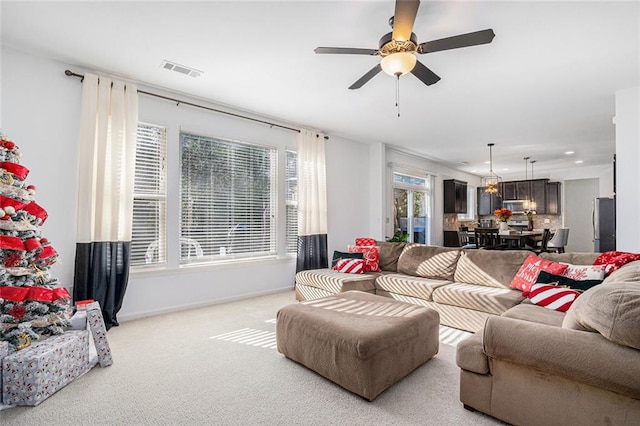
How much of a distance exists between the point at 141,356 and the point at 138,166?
2.15m

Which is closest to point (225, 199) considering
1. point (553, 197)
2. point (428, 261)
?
point (428, 261)

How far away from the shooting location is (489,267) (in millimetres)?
3414

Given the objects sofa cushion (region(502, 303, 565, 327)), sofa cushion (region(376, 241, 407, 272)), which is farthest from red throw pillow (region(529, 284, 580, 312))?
sofa cushion (region(376, 241, 407, 272))

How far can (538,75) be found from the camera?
3.33 m

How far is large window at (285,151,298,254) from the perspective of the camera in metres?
5.09

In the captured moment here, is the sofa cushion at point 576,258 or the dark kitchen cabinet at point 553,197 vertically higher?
the dark kitchen cabinet at point 553,197

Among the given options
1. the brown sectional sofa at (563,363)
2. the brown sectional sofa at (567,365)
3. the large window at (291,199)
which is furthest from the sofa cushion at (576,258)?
the large window at (291,199)

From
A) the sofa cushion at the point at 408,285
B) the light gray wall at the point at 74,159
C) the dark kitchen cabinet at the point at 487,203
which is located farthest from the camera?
the dark kitchen cabinet at the point at 487,203

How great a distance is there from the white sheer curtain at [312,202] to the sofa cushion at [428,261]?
1.50m

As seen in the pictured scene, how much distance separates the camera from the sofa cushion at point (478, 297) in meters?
2.86

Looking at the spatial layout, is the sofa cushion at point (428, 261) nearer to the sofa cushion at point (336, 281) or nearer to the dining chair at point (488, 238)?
the sofa cushion at point (336, 281)

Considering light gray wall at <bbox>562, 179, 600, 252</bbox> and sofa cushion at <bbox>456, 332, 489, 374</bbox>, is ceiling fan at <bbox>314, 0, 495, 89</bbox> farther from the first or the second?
light gray wall at <bbox>562, 179, 600, 252</bbox>

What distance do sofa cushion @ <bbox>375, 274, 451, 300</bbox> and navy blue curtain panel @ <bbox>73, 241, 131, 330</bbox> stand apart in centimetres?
296

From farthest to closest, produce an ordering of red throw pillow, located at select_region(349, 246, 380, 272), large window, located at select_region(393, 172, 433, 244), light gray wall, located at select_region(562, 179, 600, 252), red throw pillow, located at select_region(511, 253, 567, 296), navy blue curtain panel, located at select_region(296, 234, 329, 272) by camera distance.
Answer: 1. light gray wall, located at select_region(562, 179, 600, 252)
2. large window, located at select_region(393, 172, 433, 244)
3. navy blue curtain panel, located at select_region(296, 234, 329, 272)
4. red throw pillow, located at select_region(349, 246, 380, 272)
5. red throw pillow, located at select_region(511, 253, 567, 296)
